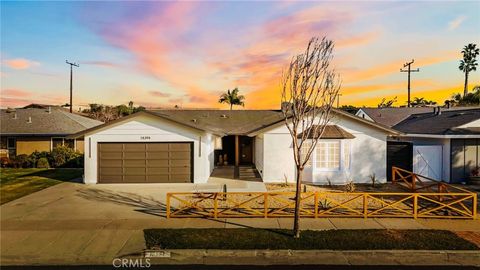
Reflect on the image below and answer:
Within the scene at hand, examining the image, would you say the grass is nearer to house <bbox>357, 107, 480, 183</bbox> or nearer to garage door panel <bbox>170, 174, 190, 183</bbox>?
garage door panel <bbox>170, 174, 190, 183</bbox>

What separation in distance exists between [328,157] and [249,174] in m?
5.55

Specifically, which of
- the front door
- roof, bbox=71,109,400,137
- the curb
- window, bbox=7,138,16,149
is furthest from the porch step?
window, bbox=7,138,16,149

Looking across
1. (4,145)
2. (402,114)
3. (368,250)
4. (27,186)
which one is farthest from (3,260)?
(402,114)

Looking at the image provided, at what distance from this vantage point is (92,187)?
16.6m

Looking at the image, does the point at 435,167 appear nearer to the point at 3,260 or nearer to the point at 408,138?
the point at 408,138

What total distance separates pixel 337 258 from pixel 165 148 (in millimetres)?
12431

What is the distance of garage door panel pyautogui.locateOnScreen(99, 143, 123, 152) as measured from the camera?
1770cm

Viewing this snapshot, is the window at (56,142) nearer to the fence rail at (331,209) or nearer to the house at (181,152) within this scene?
the house at (181,152)

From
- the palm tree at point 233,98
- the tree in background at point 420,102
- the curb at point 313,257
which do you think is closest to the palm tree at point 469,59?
the tree in background at point 420,102

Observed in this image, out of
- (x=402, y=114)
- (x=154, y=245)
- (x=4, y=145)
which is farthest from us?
(x=402, y=114)

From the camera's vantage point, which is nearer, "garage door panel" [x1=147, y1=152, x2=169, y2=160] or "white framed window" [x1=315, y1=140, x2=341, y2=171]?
"white framed window" [x1=315, y1=140, x2=341, y2=171]

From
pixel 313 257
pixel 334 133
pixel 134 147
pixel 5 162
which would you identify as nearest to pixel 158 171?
pixel 134 147

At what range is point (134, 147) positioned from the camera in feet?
58.2

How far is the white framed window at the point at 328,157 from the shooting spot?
681 inches
